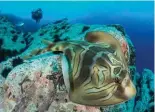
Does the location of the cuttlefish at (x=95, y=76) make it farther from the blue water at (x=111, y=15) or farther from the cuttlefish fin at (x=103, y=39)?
the blue water at (x=111, y=15)

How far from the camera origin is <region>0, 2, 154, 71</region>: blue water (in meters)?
14.4

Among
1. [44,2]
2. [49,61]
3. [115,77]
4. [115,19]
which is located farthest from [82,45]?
[44,2]

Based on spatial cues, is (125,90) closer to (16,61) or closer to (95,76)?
(95,76)

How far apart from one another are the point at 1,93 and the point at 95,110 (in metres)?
1.48

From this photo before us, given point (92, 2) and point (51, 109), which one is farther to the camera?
point (92, 2)

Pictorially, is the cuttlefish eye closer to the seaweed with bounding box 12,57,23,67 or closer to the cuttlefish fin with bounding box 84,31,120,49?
the cuttlefish fin with bounding box 84,31,120,49

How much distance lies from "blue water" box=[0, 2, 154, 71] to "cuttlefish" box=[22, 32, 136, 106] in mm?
9875

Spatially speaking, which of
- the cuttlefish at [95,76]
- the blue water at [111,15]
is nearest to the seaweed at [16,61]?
the cuttlefish at [95,76]

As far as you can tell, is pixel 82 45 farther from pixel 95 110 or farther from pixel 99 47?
pixel 95 110

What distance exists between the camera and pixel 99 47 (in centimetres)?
328

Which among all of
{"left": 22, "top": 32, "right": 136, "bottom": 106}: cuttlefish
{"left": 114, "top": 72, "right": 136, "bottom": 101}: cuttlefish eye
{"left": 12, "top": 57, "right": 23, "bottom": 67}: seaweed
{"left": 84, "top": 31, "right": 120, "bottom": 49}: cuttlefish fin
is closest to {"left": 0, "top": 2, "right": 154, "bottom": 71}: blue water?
{"left": 12, "top": 57, "right": 23, "bottom": 67}: seaweed

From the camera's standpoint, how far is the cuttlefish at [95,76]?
114 inches

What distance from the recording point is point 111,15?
17.4m

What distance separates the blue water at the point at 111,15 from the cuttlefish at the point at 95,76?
9.87 m
